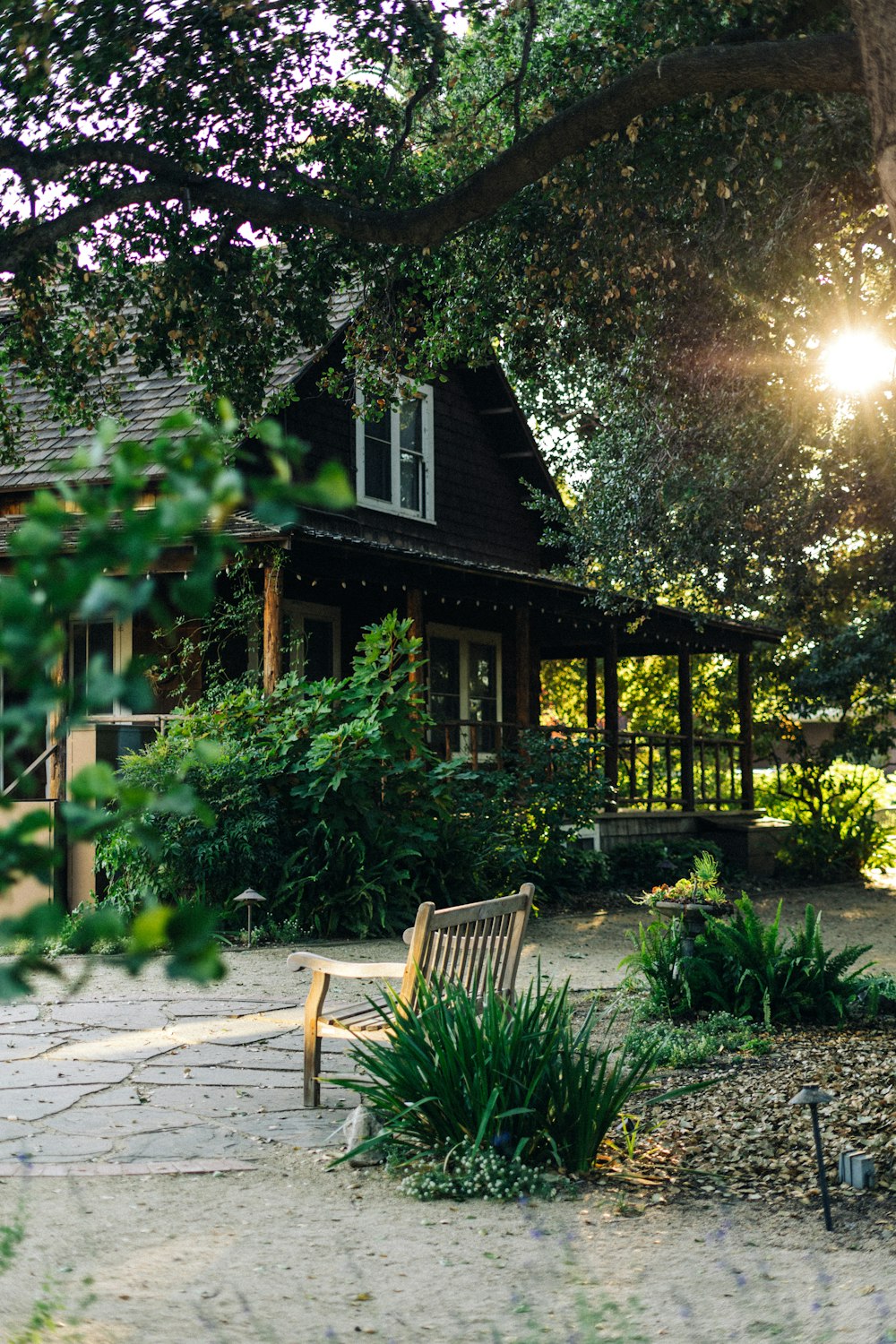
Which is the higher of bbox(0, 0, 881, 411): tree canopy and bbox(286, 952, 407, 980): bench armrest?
bbox(0, 0, 881, 411): tree canopy

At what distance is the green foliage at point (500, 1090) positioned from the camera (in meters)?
4.97

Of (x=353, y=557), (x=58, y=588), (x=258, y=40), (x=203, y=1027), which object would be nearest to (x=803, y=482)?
(x=353, y=557)

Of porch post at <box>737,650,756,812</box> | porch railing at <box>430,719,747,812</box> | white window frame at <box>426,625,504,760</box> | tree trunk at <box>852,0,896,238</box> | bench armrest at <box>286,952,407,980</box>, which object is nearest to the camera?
bench armrest at <box>286,952,407,980</box>

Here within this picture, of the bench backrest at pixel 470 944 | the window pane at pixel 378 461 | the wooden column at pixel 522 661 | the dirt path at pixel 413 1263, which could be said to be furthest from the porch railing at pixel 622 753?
the dirt path at pixel 413 1263

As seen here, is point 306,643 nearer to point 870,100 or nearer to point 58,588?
point 870,100

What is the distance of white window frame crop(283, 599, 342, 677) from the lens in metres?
16.8

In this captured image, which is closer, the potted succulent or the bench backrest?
the bench backrest

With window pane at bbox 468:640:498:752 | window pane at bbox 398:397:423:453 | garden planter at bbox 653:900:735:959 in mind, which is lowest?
garden planter at bbox 653:900:735:959

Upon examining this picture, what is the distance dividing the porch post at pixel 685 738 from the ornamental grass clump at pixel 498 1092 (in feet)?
50.7

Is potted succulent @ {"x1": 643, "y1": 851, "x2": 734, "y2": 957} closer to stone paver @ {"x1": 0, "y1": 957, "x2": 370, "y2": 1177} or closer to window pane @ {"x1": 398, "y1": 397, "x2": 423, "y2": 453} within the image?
stone paver @ {"x1": 0, "y1": 957, "x2": 370, "y2": 1177}

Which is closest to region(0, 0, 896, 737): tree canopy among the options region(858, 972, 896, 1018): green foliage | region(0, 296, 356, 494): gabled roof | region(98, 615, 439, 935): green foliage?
region(98, 615, 439, 935): green foliage

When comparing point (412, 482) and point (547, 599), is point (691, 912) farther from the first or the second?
point (412, 482)

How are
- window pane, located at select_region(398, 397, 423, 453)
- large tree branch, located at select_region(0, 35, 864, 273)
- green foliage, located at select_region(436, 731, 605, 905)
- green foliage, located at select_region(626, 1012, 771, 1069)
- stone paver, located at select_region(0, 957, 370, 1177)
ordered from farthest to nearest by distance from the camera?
1. window pane, located at select_region(398, 397, 423, 453)
2. green foliage, located at select_region(436, 731, 605, 905)
3. large tree branch, located at select_region(0, 35, 864, 273)
4. green foliage, located at select_region(626, 1012, 771, 1069)
5. stone paver, located at select_region(0, 957, 370, 1177)

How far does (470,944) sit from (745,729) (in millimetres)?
16002
